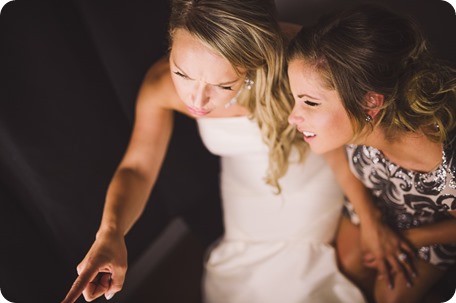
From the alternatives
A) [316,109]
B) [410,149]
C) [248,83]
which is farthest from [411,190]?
[248,83]

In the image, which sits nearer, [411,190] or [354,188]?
[411,190]

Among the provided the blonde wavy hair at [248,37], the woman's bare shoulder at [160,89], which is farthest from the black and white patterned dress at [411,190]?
the woman's bare shoulder at [160,89]

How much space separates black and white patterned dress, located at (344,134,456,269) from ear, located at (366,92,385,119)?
0.54 feet

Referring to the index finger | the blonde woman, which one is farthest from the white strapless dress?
the index finger

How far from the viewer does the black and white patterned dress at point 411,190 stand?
3.23ft

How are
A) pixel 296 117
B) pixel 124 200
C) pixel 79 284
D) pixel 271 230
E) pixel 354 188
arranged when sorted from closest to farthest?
pixel 79 284 < pixel 296 117 < pixel 124 200 < pixel 354 188 < pixel 271 230

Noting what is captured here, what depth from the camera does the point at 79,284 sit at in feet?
2.81

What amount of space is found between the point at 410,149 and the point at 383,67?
0.75 ft

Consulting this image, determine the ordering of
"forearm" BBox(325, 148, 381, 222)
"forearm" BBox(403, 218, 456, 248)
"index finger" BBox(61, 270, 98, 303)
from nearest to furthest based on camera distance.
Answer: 1. "index finger" BBox(61, 270, 98, 303)
2. "forearm" BBox(403, 218, 456, 248)
3. "forearm" BBox(325, 148, 381, 222)

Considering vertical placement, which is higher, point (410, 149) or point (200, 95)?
point (200, 95)

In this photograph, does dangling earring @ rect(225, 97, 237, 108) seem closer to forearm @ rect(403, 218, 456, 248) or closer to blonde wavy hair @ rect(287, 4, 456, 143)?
blonde wavy hair @ rect(287, 4, 456, 143)

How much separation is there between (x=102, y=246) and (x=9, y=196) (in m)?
0.29

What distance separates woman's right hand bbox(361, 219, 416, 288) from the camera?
3.90 ft

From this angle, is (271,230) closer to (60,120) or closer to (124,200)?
(124,200)
